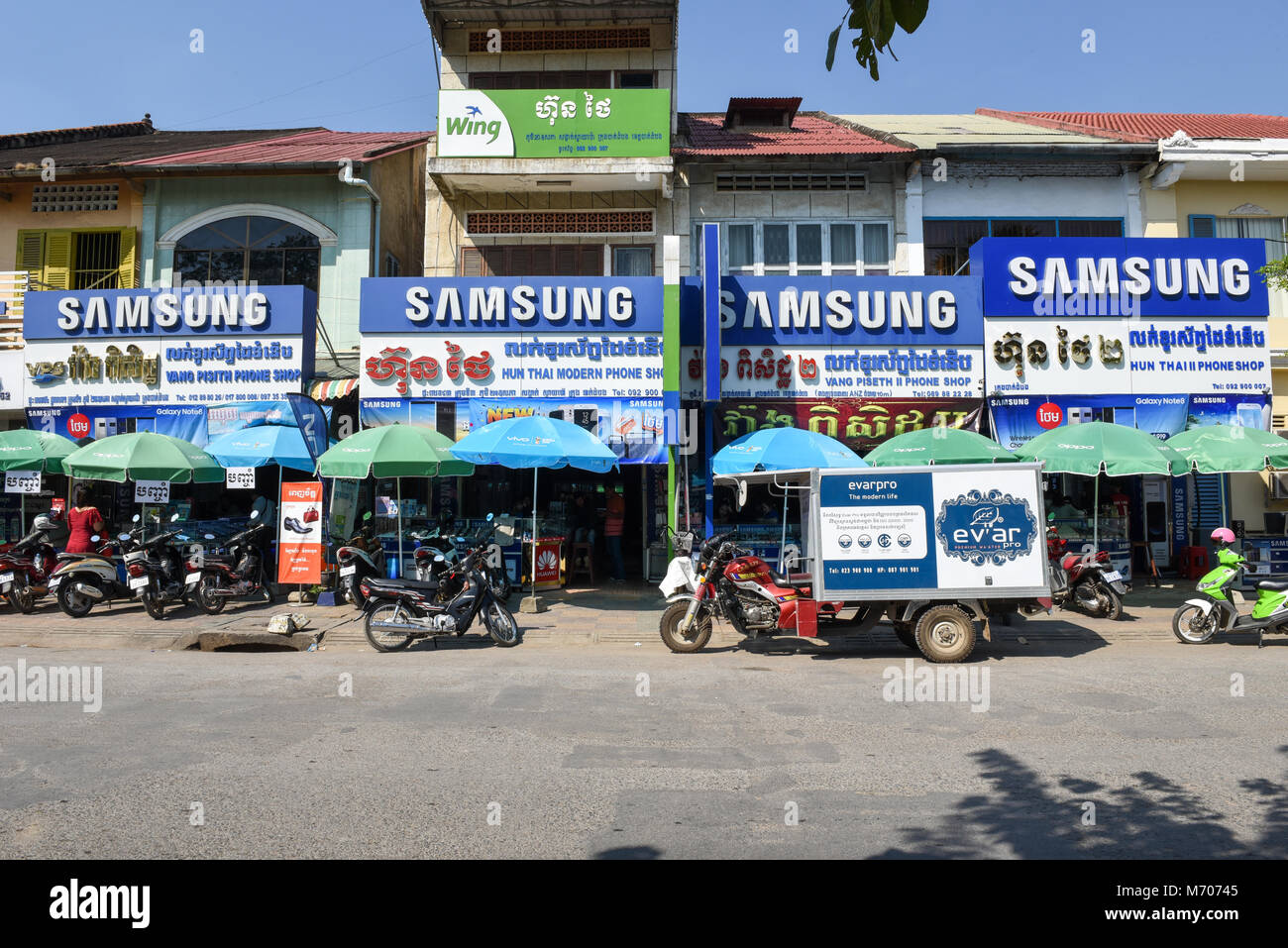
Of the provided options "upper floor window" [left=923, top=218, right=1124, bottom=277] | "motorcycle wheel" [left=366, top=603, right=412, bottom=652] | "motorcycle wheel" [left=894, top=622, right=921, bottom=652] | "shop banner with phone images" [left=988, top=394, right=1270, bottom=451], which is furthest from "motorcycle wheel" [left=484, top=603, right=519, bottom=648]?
"upper floor window" [left=923, top=218, right=1124, bottom=277]

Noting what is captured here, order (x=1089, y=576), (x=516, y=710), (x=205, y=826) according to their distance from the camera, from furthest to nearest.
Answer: (x=1089, y=576)
(x=516, y=710)
(x=205, y=826)

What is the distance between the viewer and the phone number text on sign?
14.1 meters

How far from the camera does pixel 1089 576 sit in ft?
42.4

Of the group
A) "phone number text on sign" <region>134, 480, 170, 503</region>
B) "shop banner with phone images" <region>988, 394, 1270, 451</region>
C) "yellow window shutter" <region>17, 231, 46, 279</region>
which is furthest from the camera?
"yellow window shutter" <region>17, 231, 46, 279</region>

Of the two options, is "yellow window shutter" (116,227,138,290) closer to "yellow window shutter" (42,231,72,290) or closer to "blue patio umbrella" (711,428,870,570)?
"yellow window shutter" (42,231,72,290)

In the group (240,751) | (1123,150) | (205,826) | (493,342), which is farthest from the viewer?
(1123,150)

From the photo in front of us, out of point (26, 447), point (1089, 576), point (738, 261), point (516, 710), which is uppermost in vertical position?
point (738, 261)

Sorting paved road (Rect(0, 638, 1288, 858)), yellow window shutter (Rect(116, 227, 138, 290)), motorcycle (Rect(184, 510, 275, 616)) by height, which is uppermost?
yellow window shutter (Rect(116, 227, 138, 290))

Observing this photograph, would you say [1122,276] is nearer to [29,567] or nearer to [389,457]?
[389,457]

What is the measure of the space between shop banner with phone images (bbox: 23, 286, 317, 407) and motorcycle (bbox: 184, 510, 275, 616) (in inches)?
139

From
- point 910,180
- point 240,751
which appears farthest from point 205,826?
point 910,180

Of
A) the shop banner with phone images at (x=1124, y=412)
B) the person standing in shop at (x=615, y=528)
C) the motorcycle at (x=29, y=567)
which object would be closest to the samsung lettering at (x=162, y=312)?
the motorcycle at (x=29, y=567)
